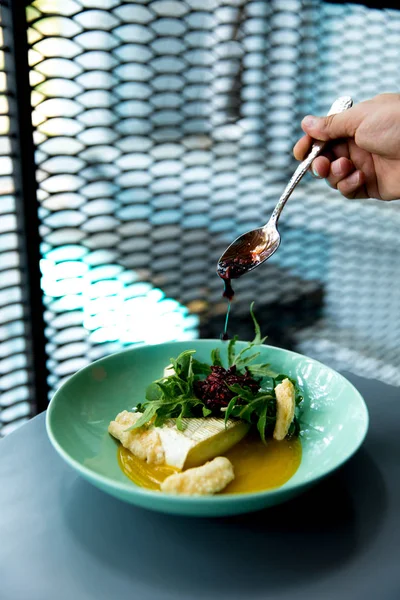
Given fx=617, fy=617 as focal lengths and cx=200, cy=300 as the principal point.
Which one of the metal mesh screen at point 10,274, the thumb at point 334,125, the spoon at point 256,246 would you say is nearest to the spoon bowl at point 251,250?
the spoon at point 256,246

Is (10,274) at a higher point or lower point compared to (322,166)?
lower

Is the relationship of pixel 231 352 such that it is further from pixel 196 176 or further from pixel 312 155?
pixel 196 176

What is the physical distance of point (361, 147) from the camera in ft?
4.82

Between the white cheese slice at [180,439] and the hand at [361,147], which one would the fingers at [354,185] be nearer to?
the hand at [361,147]

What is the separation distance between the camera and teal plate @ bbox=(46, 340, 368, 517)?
2.48 ft

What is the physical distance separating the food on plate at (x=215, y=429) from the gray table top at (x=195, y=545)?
0.07 metres

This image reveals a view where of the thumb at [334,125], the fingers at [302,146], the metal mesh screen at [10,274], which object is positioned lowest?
the metal mesh screen at [10,274]

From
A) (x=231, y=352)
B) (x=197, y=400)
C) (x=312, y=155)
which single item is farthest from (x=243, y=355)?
(x=312, y=155)

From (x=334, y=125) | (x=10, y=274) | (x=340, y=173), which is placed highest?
(x=334, y=125)

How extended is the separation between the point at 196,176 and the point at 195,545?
1.70 m

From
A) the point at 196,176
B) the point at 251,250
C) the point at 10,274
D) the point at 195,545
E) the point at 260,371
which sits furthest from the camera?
the point at 196,176

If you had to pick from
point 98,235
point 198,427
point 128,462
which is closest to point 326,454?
point 198,427

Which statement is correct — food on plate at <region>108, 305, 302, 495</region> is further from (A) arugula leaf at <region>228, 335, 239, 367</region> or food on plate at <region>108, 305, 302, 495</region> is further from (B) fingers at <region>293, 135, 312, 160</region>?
(B) fingers at <region>293, 135, 312, 160</region>

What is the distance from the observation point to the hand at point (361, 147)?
4.51ft
